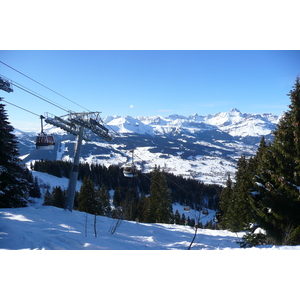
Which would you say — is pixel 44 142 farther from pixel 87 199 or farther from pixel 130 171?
pixel 87 199

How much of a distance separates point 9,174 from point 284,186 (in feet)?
53.8

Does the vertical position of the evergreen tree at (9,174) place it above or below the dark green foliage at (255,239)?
above

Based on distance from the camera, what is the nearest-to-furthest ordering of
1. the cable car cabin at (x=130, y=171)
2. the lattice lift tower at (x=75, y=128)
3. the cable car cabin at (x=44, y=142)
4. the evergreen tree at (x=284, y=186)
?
the evergreen tree at (x=284, y=186)
the cable car cabin at (x=44, y=142)
the lattice lift tower at (x=75, y=128)
the cable car cabin at (x=130, y=171)

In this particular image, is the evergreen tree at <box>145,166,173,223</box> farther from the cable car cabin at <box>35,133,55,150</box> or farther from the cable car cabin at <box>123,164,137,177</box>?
the cable car cabin at <box>35,133,55,150</box>

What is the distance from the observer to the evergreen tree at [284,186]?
9234 mm

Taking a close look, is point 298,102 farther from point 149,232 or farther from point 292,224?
point 149,232

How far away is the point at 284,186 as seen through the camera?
31.1 feet

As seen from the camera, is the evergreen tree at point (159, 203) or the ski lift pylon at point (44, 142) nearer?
the ski lift pylon at point (44, 142)

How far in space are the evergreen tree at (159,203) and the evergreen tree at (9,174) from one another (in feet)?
45.8

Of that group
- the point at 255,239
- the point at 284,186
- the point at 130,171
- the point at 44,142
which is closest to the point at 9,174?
the point at 44,142

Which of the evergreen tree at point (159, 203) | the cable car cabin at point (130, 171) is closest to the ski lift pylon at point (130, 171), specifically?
the cable car cabin at point (130, 171)

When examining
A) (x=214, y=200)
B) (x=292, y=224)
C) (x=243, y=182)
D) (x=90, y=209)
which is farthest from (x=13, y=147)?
(x=214, y=200)

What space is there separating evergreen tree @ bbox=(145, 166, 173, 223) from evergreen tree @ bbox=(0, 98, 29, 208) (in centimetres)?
1396

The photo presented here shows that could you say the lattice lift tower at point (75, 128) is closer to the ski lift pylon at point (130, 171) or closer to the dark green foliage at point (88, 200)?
the ski lift pylon at point (130, 171)
